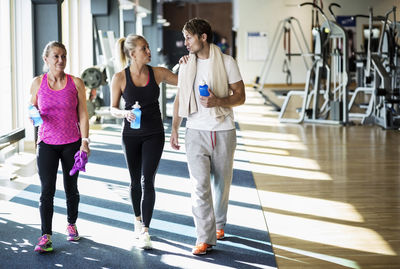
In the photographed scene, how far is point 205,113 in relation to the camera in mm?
3697

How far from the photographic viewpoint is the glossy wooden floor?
12.5ft

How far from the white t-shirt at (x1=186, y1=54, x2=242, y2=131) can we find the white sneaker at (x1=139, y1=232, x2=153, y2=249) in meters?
0.78

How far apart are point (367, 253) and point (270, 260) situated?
0.65m

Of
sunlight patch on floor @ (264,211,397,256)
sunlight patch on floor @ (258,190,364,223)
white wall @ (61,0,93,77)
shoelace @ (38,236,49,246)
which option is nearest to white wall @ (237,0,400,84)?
white wall @ (61,0,93,77)

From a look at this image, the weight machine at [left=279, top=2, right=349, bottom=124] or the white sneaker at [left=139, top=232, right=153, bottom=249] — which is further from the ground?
the weight machine at [left=279, top=2, right=349, bottom=124]

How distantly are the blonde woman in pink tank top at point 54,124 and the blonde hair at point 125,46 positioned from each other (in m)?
0.33

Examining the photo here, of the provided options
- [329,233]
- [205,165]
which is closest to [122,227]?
[205,165]

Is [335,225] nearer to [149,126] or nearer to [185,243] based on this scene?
[185,243]

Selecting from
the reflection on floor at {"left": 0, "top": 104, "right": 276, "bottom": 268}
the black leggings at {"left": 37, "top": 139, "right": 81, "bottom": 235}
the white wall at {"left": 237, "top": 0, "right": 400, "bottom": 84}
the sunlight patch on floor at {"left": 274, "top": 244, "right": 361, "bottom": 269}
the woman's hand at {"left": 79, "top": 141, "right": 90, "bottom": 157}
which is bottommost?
the sunlight patch on floor at {"left": 274, "top": 244, "right": 361, "bottom": 269}

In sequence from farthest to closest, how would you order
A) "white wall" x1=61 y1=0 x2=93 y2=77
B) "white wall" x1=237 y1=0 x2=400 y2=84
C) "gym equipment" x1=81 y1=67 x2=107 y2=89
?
"white wall" x1=237 y1=0 x2=400 y2=84
"white wall" x1=61 y1=0 x2=93 y2=77
"gym equipment" x1=81 y1=67 x2=107 y2=89

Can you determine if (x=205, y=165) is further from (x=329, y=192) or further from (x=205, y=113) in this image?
(x=329, y=192)

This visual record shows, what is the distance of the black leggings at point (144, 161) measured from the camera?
12.3 ft

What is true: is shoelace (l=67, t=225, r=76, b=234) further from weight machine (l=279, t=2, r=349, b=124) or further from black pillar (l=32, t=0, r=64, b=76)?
weight machine (l=279, t=2, r=349, b=124)

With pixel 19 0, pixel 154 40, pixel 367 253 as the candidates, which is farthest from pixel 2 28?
pixel 154 40
